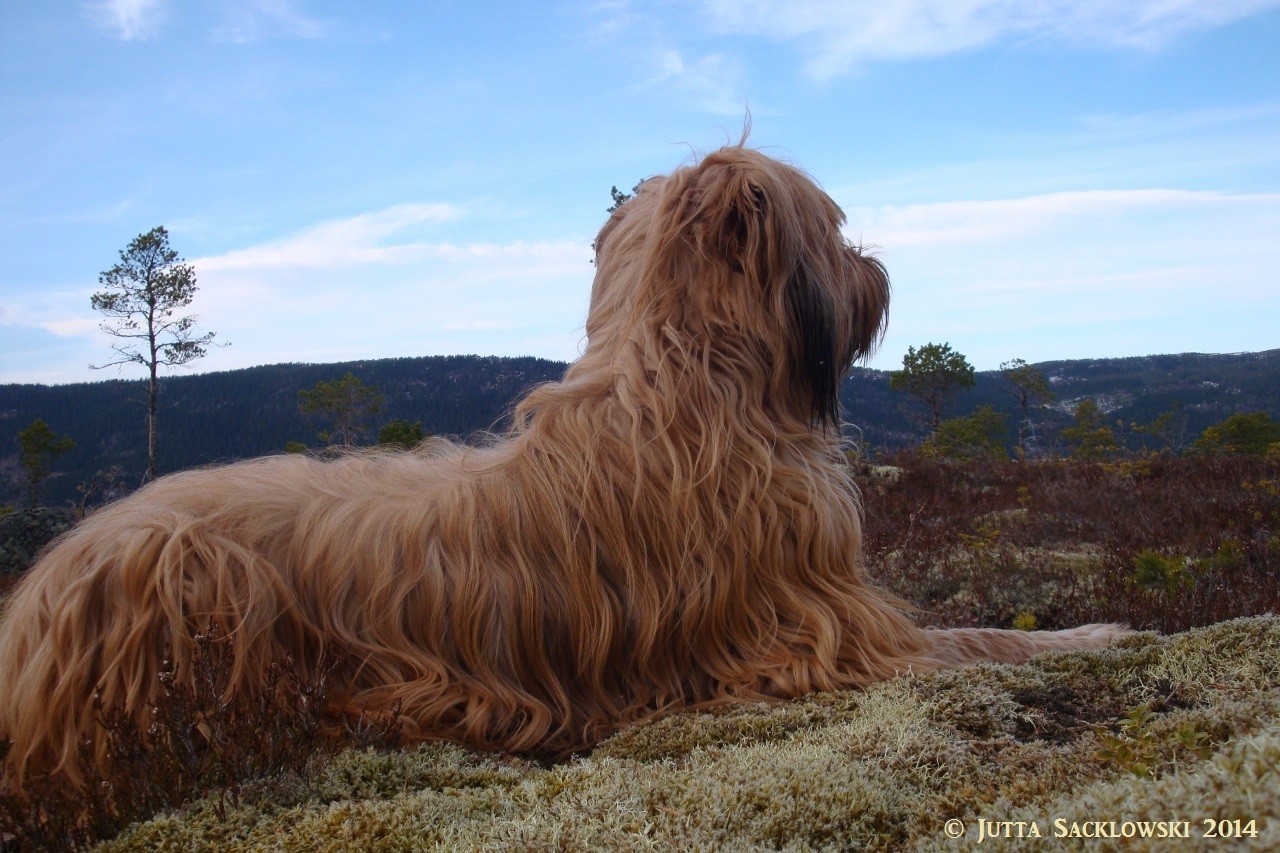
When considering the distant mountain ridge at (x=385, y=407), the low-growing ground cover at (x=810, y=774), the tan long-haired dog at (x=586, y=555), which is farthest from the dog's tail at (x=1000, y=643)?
the distant mountain ridge at (x=385, y=407)

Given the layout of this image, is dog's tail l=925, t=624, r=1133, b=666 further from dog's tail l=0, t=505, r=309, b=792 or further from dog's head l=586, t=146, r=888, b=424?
dog's tail l=0, t=505, r=309, b=792

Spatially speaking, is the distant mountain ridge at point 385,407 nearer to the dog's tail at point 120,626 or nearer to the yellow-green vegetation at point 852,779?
the dog's tail at point 120,626

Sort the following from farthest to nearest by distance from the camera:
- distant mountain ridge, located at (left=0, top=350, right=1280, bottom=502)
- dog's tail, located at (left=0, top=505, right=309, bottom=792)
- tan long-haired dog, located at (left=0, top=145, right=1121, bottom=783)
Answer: distant mountain ridge, located at (left=0, top=350, right=1280, bottom=502) < tan long-haired dog, located at (left=0, top=145, right=1121, bottom=783) < dog's tail, located at (left=0, top=505, right=309, bottom=792)

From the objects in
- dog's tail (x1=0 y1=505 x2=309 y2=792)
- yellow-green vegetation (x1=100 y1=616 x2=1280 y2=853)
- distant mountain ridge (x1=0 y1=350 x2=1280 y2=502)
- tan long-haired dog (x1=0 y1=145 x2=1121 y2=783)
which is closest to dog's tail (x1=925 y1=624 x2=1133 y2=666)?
tan long-haired dog (x1=0 y1=145 x2=1121 y2=783)

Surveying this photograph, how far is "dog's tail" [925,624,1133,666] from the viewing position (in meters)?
3.84

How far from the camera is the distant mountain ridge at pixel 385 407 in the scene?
47103 millimetres

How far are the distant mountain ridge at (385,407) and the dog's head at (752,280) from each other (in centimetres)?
3301

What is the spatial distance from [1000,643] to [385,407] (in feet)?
135

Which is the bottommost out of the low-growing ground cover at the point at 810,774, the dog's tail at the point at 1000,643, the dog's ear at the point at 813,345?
the dog's tail at the point at 1000,643

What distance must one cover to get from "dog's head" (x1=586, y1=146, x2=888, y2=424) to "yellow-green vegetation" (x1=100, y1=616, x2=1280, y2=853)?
1.32 m

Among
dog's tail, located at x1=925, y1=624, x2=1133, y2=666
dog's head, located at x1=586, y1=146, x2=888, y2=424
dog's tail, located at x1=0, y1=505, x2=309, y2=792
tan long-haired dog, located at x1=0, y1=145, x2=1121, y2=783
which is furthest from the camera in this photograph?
dog's tail, located at x1=925, y1=624, x2=1133, y2=666

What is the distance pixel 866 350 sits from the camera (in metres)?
4.14

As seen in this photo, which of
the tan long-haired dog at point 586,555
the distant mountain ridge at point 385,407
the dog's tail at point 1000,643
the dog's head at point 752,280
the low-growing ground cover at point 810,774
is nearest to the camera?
the low-growing ground cover at point 810,774

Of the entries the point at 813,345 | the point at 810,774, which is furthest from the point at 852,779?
the point at 813,345
